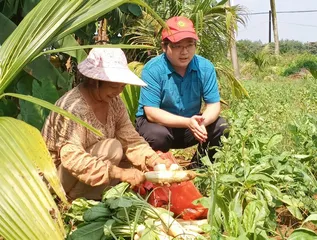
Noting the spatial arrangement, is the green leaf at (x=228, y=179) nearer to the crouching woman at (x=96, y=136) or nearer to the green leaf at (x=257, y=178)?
the green leaf at (x=257, y=178)

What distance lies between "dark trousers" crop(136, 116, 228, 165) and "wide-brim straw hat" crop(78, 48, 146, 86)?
2.68 ft

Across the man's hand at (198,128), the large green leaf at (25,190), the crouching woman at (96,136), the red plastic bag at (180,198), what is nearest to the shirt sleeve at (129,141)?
the crouching woman at (96,136)

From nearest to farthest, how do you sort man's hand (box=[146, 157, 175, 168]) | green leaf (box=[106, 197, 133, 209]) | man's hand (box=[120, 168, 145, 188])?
green leaf (box=[106, 197, 133, 209])
man's hand (box=[120, 168, 145, 188])
man's hand (box=[146, 157, 175, 168])

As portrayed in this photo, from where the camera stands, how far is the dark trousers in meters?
3.51

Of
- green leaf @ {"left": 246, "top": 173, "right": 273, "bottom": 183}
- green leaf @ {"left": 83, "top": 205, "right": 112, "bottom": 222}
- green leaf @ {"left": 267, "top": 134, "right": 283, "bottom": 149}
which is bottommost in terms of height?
green leaf @ {"left": 83, "top": 205, "right": 112, "bottom": 222}

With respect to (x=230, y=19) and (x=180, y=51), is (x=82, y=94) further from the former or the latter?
(x=230, y=19)

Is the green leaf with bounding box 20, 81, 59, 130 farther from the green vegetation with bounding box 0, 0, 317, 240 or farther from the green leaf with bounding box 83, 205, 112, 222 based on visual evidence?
the green leaf with bounding box 83, 205, 112, 222

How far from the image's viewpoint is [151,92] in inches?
140

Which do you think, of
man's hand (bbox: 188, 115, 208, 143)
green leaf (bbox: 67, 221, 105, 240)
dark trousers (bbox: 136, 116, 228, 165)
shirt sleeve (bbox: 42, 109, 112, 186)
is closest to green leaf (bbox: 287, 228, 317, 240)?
green leaf (bbox: 67, 221, 105, 240)

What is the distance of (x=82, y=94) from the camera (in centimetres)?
277

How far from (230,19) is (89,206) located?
16.0 feet

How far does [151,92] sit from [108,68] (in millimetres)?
909

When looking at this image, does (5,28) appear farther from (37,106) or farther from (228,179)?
(228,179)

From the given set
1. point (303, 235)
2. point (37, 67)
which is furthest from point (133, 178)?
point (37, 67)
